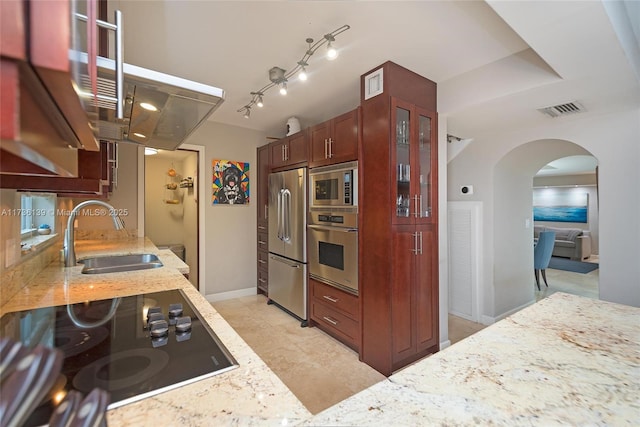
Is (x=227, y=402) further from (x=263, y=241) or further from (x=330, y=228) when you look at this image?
(x=263, y=241)

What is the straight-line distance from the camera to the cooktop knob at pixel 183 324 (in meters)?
0.89

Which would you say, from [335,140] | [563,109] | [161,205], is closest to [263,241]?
[335,140]

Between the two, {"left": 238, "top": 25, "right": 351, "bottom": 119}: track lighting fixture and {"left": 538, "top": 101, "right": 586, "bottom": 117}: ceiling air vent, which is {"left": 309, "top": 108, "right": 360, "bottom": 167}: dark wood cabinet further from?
{"left": 538, "top": 101, "right": 586, "bottom": 117}: ceiling air vent

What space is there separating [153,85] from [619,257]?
3.37 metres

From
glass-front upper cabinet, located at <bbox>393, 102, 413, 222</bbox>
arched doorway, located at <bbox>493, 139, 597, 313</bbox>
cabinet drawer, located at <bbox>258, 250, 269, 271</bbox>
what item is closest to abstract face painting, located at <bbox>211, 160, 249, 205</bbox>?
cabinet drawer, located at <bbox>258, 250, 269, 271</bbox>

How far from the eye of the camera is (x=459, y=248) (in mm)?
3436

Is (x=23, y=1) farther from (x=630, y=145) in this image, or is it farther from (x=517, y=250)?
(x=517, y=250)

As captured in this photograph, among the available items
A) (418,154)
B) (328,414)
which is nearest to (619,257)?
(418,154)

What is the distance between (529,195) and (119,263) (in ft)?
15.0

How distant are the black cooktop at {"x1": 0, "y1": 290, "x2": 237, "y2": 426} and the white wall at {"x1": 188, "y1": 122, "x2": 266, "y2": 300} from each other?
2.94m

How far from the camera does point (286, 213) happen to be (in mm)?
3432

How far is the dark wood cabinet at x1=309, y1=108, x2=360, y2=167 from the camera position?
2.54 meters

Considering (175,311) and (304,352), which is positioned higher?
(175,311)

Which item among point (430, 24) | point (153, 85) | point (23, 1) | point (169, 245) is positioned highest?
point (430, 24)
